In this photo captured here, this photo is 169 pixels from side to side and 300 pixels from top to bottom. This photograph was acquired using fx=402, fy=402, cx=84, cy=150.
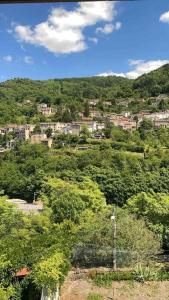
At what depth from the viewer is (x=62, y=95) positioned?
7438cm

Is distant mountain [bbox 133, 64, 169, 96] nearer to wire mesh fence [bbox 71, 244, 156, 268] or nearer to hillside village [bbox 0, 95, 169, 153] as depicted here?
hillside village [bbox 0, 95, 169, 153]

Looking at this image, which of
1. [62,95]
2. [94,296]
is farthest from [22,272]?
[62,95]

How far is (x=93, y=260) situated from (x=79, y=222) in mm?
3854

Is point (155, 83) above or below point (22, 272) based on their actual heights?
above

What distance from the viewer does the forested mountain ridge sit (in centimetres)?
6175

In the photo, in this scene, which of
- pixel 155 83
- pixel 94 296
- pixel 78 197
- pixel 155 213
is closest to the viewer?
pixel 94 296

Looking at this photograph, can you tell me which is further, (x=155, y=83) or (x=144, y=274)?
(x=155, y=83)

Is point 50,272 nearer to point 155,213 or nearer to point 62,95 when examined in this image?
point 155,213

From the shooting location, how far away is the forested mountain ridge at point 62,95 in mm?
61750

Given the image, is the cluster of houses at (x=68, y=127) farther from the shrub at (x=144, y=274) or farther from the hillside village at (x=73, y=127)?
the shrub at (x=144, y=274)

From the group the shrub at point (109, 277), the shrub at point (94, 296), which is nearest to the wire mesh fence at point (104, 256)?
the shrub at point (109, 277)

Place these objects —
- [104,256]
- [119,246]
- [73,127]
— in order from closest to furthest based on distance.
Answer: [104,256], [119,246], [73,127]

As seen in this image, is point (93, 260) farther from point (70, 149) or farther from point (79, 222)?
point (70, 149)

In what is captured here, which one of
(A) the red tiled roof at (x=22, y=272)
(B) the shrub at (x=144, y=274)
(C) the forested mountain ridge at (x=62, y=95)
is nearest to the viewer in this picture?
(A) the red tiled roof at (x=22, y=272)
